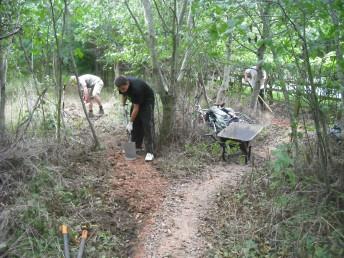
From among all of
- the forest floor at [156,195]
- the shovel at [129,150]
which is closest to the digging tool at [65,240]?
the forest floor at [156,195]

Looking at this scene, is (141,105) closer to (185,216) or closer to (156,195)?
(156,195)

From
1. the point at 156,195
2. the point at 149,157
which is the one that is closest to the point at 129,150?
the point at 149,157

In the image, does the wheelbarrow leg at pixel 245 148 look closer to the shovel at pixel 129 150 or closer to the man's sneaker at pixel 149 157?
the man's sneaker at pixel 149 157

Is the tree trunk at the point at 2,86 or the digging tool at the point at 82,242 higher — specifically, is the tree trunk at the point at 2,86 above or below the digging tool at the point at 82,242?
above

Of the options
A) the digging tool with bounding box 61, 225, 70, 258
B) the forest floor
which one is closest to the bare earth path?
the forest floor

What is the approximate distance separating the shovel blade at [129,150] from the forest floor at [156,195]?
98mm

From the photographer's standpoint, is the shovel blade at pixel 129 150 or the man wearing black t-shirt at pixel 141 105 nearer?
the man wearing black t-shirt at pixel 141 105

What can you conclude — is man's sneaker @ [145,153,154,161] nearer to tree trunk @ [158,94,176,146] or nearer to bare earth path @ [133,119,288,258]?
tree trunk @ [158,94,176,146]

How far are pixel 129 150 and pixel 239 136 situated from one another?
1819mm

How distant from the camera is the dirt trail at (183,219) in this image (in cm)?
368

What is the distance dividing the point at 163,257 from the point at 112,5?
7255 mm

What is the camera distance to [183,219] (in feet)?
13.9

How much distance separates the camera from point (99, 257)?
3482mm

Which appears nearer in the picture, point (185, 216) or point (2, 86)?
point (185, 216)
